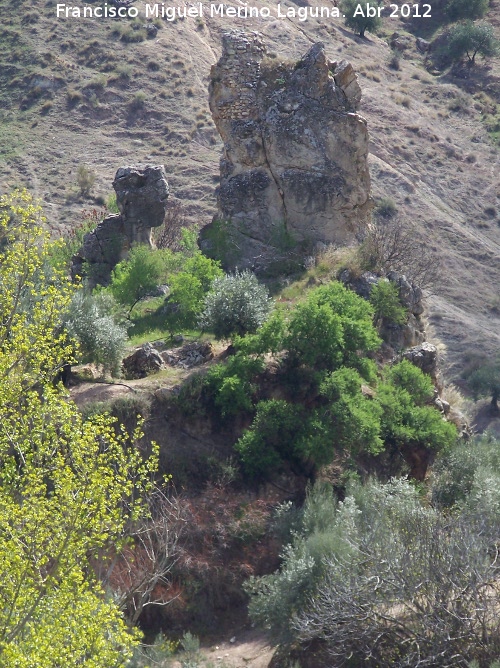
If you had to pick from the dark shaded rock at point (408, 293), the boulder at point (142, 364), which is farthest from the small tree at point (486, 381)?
the boulder at point (142, 364)

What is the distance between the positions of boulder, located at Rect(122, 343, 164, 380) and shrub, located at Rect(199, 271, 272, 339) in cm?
146

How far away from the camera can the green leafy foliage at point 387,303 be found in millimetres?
23688

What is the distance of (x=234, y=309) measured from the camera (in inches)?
880

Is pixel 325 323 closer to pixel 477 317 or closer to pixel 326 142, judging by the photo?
pixel 326 142

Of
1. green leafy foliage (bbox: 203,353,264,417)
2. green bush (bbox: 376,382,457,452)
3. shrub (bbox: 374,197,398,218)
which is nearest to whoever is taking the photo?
green leafy foliage (bbox: 203,353,264,417)

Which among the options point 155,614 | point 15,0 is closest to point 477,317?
point 155,614

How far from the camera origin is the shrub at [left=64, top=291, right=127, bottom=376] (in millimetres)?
21516

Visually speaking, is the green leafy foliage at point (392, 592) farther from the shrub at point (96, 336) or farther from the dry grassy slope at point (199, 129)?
the dry grassy slope at point (199, 129)

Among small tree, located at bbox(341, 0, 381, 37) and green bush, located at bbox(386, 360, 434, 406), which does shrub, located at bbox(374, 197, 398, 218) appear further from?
green bush, located at bbox(386, 360, 434, 406)

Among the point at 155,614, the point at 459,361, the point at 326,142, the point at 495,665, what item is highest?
the point at 326,142

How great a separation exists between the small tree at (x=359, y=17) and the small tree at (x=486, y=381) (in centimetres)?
3067

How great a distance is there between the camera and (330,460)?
1966 cm

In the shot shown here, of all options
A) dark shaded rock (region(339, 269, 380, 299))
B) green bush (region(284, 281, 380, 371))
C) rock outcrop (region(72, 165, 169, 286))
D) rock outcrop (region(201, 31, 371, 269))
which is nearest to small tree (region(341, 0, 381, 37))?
rock outcrop (region(72, 165, 169, 286))

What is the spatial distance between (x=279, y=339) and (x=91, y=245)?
1259 centimetres
